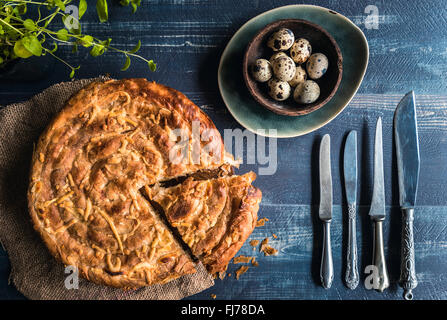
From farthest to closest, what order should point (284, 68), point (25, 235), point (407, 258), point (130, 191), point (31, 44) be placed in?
point (407, 258), point (25, 235), point (284, 68), point (130, 191), point (31, 44)

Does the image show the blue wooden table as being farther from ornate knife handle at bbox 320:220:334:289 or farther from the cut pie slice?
the cut pie slice

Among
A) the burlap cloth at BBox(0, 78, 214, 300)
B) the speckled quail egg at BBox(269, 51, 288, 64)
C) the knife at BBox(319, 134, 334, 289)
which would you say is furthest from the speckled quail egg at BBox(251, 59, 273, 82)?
the burlap cloth at BBox(0, 78, 214, 300)

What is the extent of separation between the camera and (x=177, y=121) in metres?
2.54

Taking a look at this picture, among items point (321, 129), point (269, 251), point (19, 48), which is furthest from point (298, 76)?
point (19, 48)

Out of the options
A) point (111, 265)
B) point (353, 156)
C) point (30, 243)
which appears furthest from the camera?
point (353, 156)

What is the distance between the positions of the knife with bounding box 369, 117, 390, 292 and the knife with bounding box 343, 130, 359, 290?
16cm

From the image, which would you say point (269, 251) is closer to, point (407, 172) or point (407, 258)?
point (407, 258)

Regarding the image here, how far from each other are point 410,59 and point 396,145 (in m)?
0.75

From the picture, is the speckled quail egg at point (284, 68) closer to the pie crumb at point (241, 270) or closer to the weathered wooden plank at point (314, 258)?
the weathered wooden plank at point (314, 258)

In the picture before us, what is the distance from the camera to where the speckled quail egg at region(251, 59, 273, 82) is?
2.71 metres

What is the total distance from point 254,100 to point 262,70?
1.01 feet

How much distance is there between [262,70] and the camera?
A: 2.71 m
